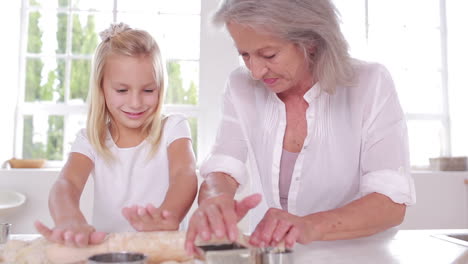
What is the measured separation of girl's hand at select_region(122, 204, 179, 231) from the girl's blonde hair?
1.89ft

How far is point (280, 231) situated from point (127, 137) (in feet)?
2.88

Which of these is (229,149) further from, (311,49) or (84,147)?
(84,147)

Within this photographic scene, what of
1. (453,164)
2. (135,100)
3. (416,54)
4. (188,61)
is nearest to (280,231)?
(135,100)

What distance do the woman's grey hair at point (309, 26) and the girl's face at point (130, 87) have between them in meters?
0.32

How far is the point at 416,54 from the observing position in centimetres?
443

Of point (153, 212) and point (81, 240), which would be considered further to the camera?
point (153, 212)

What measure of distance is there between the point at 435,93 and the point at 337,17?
343 cm

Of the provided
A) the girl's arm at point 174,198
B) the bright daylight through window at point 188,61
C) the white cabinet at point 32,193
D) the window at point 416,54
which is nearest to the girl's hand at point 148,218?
the girl's arm at point 174,198

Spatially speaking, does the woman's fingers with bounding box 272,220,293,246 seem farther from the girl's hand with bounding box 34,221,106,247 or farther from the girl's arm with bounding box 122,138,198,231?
the girl's hand with bounding box 34,221,106,247

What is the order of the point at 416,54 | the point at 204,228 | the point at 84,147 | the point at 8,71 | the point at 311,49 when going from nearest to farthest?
the point at 204,228 < the point at 311,49 < the point at 84,147 < the point at 8,71 < the point at 416,54

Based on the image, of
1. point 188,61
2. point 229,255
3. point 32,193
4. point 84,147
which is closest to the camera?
point 229,255

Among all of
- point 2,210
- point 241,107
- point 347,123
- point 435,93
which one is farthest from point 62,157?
point 435,93

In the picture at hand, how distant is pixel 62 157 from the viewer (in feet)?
13.0

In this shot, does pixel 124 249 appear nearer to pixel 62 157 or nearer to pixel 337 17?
pixel 337 17
